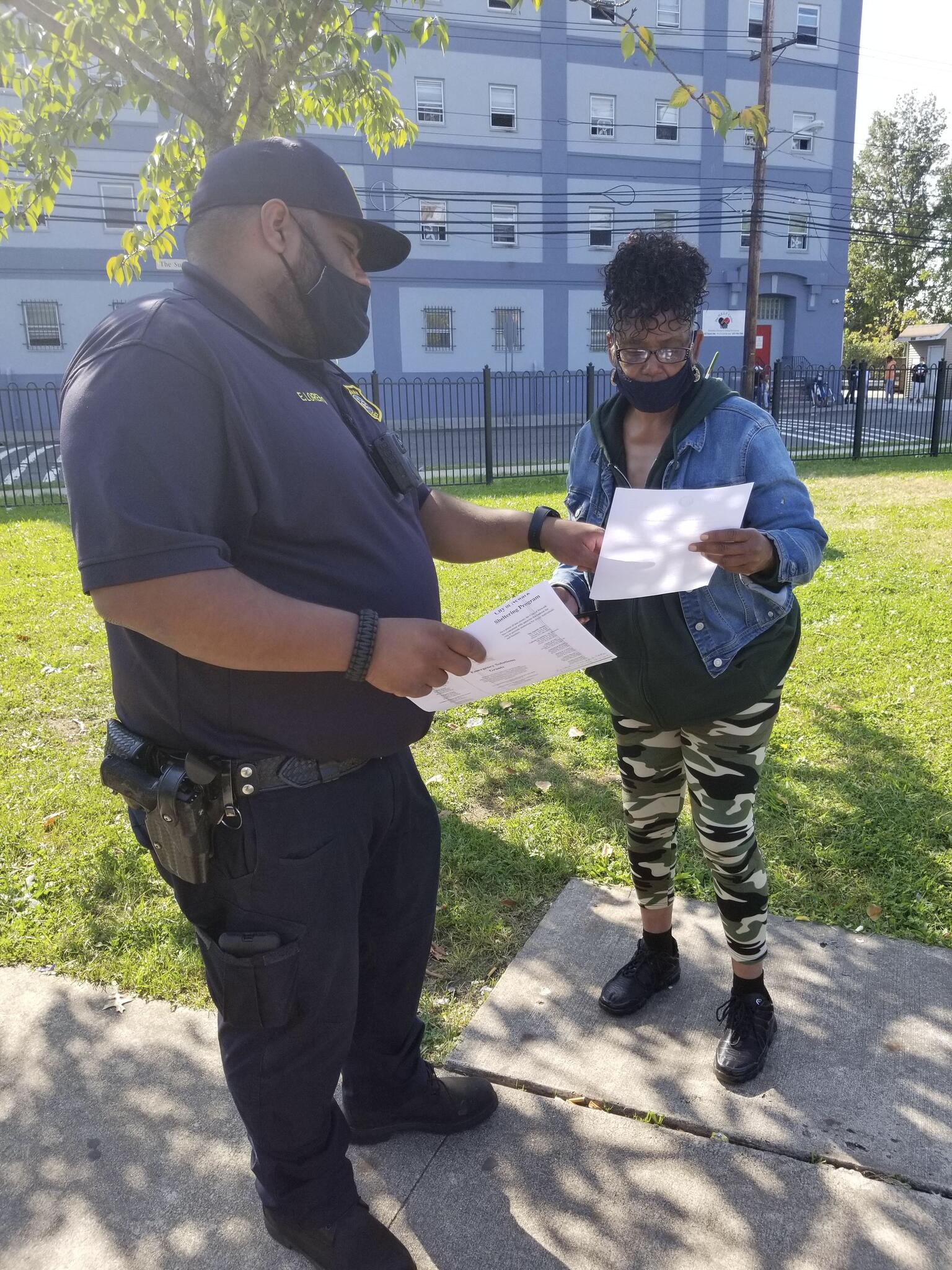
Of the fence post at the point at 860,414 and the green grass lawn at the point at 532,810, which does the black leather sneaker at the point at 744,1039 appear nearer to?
the green grass lawn at the point at 532,810

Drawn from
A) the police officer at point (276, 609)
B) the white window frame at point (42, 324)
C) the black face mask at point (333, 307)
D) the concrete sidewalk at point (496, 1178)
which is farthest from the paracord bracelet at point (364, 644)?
the white window frame at point (42, 324)

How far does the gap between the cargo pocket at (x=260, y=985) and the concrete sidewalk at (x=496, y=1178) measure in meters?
0.68

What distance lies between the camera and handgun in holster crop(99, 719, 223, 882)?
6.12 feet

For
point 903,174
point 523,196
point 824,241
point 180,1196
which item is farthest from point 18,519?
point 903,174

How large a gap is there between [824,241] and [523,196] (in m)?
11.1

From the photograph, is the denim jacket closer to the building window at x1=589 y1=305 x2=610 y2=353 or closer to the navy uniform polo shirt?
the navy uniform polo shirt

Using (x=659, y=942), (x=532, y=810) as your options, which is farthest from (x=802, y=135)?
(x=659, y=942)

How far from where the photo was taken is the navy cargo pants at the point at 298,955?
1.92 metres

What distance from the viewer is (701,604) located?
96.2 inches

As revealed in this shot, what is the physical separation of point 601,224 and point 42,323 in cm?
1738

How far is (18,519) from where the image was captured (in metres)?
12.2

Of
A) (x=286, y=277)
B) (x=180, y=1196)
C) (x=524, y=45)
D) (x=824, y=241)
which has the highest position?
(x=524, y=45)

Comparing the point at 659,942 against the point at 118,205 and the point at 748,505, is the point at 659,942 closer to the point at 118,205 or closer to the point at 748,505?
the point at 748,505

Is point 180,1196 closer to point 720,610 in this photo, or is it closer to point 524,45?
point 720,610
